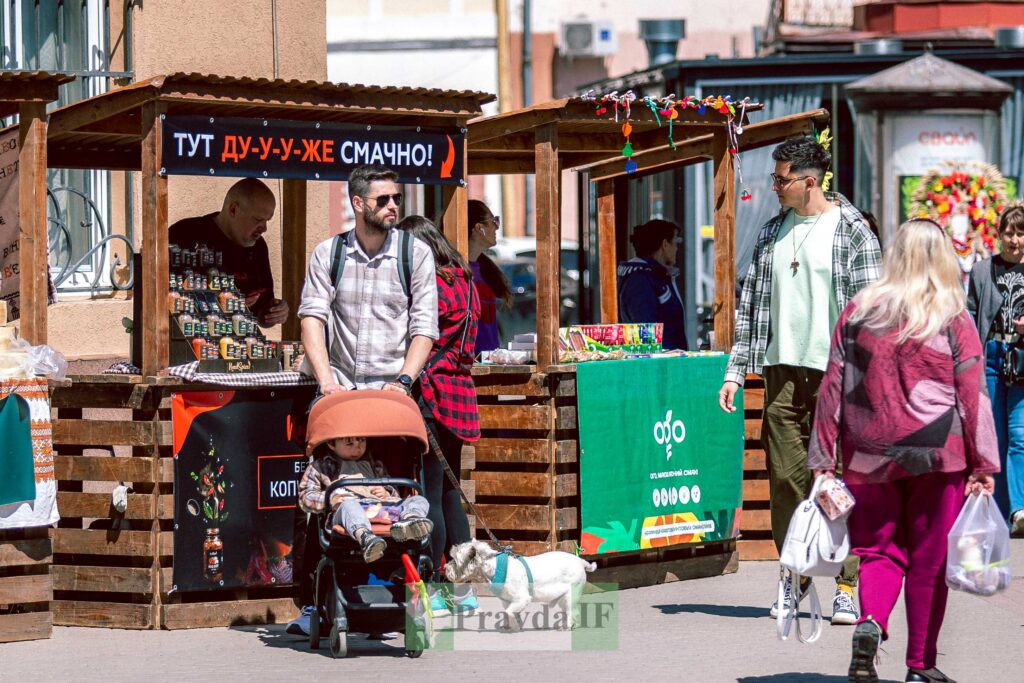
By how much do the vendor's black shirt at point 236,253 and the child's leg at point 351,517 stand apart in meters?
1.78

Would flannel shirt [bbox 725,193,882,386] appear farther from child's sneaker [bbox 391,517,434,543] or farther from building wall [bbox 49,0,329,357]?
building wall [bbox 49,0,329,357]

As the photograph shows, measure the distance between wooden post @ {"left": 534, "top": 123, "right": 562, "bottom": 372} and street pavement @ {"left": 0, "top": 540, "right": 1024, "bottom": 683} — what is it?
1336 millimetres

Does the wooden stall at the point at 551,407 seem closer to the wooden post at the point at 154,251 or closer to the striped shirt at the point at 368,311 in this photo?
the striped shirt at the point at 368,311

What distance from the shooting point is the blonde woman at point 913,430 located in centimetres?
633

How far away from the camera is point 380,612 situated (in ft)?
23.4

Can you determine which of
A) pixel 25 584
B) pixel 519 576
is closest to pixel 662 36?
pixel 519 576

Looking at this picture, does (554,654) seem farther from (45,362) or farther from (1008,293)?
(1008,293)

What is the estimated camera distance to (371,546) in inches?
272

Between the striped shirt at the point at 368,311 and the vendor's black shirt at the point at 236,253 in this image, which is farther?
the vendor's black shirt at the point at 236,253

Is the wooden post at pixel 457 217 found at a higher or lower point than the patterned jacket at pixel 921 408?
higher

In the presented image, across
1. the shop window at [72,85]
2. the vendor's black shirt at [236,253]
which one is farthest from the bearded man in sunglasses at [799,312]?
the shop window at [72,85]

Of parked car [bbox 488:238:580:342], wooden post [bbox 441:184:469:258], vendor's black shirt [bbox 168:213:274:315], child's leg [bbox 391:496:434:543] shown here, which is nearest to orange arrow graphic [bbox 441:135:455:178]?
wooden post [bbox 441:184:469:258]

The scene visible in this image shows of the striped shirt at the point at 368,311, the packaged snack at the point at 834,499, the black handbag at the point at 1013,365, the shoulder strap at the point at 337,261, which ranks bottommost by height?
the packaged snack at the point at 834,499

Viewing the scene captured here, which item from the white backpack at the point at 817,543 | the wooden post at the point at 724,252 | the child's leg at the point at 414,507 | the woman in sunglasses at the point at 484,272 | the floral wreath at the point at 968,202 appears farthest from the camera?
the floral wreath at the point at 968,202
